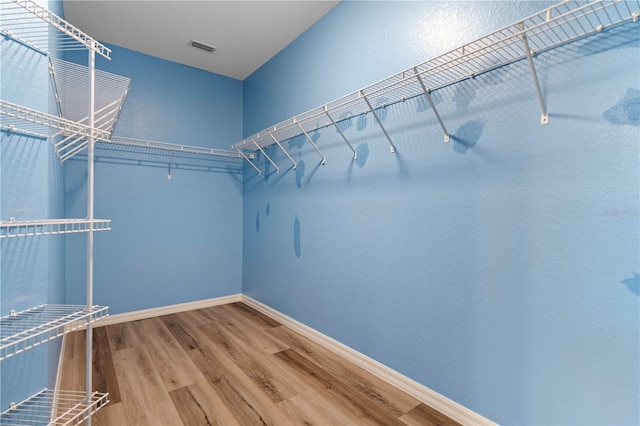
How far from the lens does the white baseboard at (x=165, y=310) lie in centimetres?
258

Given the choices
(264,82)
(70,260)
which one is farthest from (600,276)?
(70,260)

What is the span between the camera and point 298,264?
2438 mm

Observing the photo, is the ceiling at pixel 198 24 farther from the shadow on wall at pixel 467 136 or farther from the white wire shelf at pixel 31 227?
the white wire shelf at pixel 31 227

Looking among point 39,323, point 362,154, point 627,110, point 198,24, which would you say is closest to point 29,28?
point 39,323

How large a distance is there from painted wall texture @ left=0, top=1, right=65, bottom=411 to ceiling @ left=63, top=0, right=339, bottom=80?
110cm

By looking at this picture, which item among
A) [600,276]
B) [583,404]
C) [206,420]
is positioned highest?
[600,276]

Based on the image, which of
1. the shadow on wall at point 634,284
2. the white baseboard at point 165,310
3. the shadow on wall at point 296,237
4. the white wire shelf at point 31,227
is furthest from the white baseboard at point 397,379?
the white wire shelf at point 31,227

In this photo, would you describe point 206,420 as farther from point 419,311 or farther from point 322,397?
point 419,311

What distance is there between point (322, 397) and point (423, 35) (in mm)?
1994

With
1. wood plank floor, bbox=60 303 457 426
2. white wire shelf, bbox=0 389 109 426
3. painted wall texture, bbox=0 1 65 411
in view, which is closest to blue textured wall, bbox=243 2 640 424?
wood plank floor, bbox=60 303 457 426

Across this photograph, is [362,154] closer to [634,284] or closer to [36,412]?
[634,284]

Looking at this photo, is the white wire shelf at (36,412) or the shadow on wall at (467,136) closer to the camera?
the white wire shelf at (36,412)

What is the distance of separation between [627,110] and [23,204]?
2154 millimetres

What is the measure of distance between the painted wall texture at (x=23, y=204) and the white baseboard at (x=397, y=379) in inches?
59.4
